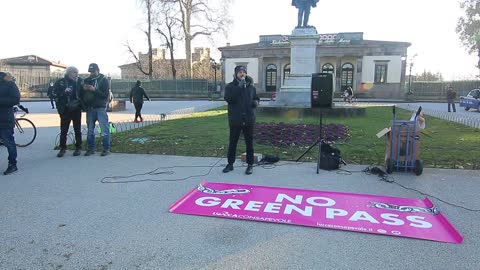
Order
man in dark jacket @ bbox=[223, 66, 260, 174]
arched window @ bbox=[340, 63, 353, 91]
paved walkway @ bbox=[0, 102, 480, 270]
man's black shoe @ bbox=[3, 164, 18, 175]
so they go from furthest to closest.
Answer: arched window @ bbox=[340, 63, 353, 91], man's black shoe @ bbox=[3, 164, 18, 175], man in dark jacket @ bbox=[223, 66, 260, 174], paved walkway @ bbox=[0, 102, 480, 270]

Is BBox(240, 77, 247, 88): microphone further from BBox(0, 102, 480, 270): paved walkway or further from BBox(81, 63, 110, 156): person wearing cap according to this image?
BBox(81, 63, 110, 156): person wearing cap

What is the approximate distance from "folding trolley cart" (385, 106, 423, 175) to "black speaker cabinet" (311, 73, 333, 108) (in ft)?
4.40

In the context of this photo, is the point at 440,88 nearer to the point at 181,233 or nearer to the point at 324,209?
the point at 324,209

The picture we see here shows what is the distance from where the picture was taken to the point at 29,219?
4375 mm

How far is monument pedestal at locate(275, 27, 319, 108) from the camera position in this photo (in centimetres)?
1806

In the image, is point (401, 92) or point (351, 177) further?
point (401, 92)

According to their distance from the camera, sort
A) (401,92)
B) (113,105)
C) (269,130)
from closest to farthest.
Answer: (269,130) < (113,105) < (401,92)

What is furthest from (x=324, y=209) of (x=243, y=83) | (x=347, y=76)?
(x=347, y=76)

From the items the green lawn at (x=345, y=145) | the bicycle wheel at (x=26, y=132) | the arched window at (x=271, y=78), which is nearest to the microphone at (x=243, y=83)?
the green lawn at (x=345, y=145)

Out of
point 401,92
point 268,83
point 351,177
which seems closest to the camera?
point 351,177

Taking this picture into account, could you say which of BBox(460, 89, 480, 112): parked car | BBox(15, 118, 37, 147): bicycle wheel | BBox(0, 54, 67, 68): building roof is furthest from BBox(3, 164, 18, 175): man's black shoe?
BBox(0, 54, 67, 68): building roof

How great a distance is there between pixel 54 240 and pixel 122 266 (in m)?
1.07

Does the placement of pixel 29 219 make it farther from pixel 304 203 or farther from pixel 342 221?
pixel 342 221

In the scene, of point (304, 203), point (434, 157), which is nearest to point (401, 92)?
point (434, 157)
